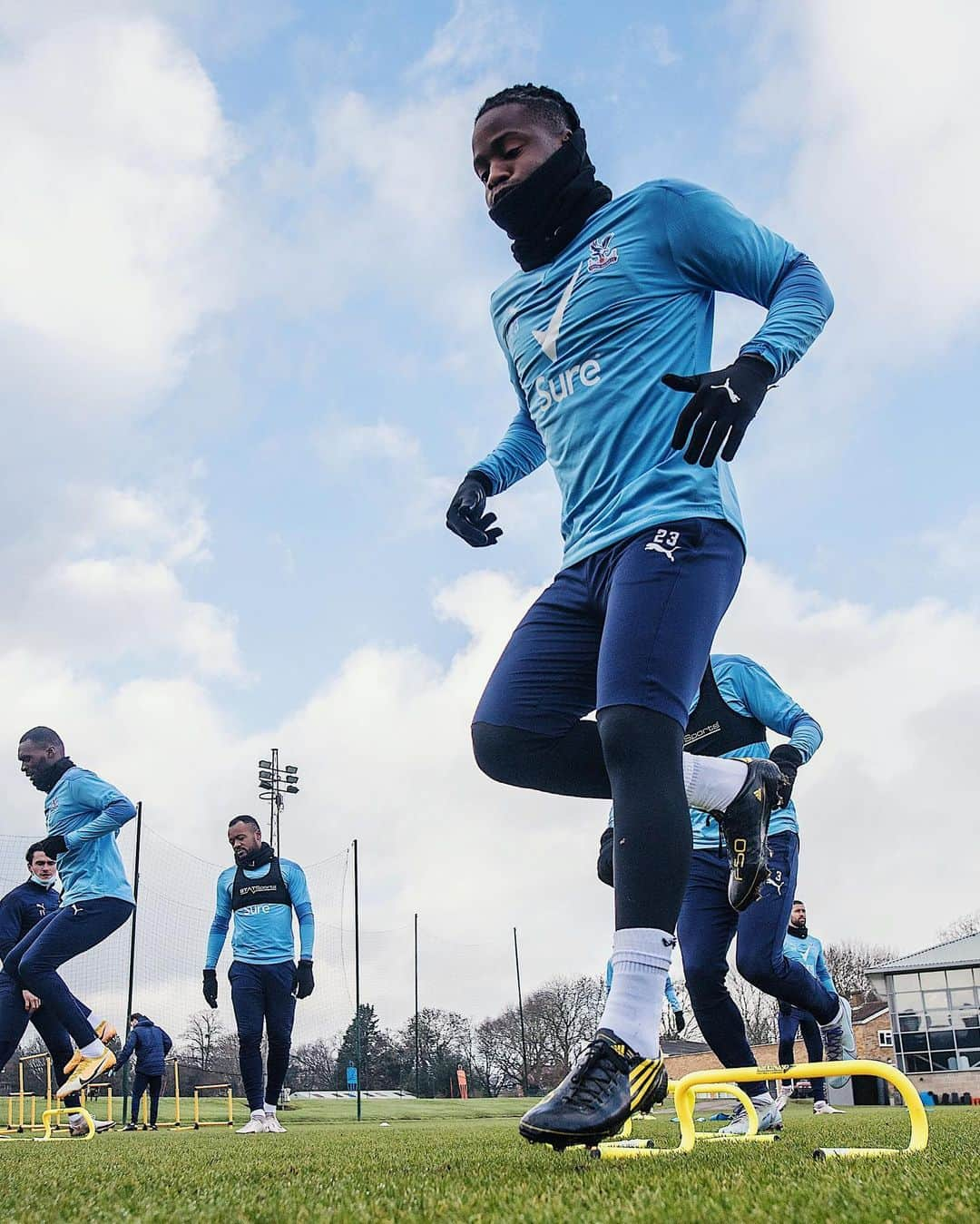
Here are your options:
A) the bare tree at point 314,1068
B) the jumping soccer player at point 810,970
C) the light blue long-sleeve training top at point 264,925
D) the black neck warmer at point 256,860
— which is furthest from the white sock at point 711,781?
the bare tree at point 314,1068

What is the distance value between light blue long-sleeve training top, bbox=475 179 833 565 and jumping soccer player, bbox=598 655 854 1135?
1.62 m

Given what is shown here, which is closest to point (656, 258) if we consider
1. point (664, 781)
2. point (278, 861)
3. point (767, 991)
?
point (664, 781)

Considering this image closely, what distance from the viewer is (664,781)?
2408mm

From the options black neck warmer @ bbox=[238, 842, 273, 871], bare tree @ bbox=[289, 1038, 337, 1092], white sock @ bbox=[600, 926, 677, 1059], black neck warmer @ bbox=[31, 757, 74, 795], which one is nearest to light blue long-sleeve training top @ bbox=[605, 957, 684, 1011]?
white sock @ bbox=[600, 926, 677, 1059]

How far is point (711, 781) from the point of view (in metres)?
2.80

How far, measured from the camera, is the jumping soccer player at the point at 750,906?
16.5ft

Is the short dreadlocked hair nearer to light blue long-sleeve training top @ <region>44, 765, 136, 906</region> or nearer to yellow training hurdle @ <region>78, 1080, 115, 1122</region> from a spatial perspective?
light blue long-sleeve training top @ <region>44, 765, 136, 906</region>

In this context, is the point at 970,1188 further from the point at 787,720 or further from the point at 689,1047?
the point at 689,1047

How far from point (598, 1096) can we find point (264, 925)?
Answer: 306 inches

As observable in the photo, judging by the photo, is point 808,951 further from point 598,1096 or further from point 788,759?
point 598,1096

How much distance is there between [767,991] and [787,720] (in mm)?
1532

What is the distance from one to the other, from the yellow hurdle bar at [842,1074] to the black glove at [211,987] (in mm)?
7632

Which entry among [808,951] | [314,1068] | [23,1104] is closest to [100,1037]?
[808,951]

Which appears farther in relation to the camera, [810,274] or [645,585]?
[810,274]
